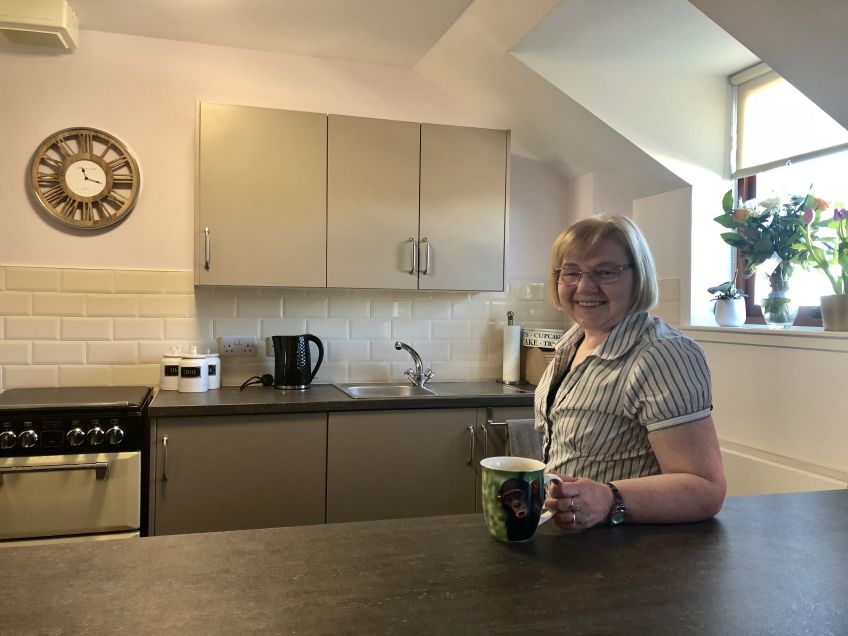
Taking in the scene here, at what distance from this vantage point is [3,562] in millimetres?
914

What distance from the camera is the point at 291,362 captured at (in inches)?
116

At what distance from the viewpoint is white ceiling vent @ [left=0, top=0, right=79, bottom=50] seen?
2.55 m

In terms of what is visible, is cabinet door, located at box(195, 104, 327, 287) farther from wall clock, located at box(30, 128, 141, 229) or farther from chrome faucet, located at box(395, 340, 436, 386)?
chrome faucet, located at box(395, 340, 436, 386)

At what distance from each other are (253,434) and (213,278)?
26.7 inches

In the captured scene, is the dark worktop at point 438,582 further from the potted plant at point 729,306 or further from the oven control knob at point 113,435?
the potted plant at point 729,306

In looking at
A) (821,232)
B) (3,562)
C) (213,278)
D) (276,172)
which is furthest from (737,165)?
(3,562)

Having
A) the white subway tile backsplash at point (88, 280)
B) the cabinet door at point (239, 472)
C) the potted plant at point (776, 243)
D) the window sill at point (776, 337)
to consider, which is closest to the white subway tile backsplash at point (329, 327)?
the cabinet door at point (239, 472)

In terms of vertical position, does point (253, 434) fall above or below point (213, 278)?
below

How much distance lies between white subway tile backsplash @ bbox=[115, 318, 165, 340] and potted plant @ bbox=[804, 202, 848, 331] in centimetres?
261

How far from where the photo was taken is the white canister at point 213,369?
2857mm

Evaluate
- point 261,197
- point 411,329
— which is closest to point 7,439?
point 261,197

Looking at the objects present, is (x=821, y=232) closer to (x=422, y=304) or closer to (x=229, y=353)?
(x=422, y=304)

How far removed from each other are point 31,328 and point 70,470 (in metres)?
0.85

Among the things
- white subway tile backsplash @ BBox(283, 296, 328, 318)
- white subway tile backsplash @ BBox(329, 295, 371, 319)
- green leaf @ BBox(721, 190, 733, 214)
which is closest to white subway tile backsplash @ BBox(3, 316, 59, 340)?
white subway tile backsplash @ BBox(283, 296, 328, 318)
